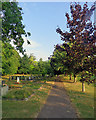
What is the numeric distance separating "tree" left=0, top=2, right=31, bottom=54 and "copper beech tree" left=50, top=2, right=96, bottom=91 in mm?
10086

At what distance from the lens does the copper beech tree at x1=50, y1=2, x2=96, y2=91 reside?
1402cm

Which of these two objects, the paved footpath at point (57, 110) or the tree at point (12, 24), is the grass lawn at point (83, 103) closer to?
the paved footpath at point (57, 110)

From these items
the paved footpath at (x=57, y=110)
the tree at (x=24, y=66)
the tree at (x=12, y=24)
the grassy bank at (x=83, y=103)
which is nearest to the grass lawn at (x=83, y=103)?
the grassy bank at (x=83, y=103)

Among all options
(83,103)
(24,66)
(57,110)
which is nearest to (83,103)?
(83,103)

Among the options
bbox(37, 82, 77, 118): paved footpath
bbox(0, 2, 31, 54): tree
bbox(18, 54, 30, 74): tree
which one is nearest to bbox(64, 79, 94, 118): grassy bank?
bbox(37, 82, 77, 118): paved footpath

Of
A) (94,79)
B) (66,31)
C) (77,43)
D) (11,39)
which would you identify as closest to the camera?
(11,39)

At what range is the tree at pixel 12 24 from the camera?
471cm

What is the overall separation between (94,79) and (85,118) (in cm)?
754

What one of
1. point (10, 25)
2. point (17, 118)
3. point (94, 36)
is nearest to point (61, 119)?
point (17, 118)

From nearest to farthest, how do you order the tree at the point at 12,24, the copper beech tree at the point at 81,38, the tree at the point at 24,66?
the tree at the point at 12,24 → the copper beech tree at the point at 81,38 → the tree at the point at 24,66

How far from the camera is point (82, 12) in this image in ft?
48.1

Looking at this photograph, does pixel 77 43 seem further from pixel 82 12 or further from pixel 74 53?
pixel 82 12

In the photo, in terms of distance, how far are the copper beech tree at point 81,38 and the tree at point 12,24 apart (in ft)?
33.1

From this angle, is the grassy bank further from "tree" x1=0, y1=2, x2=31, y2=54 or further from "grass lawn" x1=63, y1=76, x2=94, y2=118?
"tree" x1=0, y1=2, x2=31, y2=54
